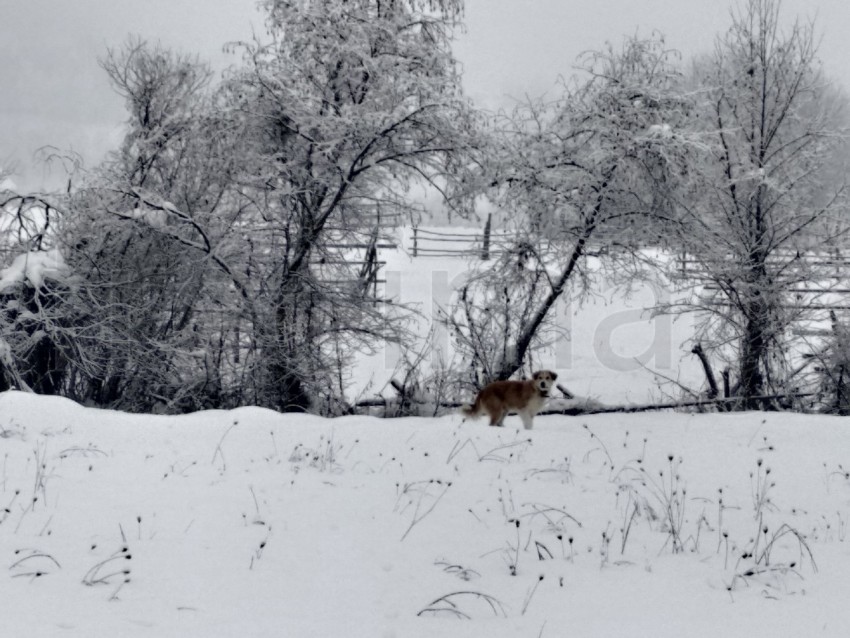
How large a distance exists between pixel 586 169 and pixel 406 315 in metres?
3.49

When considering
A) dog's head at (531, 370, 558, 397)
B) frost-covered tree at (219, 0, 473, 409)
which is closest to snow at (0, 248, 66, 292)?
frost-covered tree at (219, 0, 473, 409)

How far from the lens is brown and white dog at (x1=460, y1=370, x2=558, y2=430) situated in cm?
742

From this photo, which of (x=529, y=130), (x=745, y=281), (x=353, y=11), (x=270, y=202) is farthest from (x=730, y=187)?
(x=270, y=202)

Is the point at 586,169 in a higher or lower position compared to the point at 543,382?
higher

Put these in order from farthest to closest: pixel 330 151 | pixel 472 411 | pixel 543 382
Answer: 1. pixel 330 151
2. pixel 472 411
3. pixel 543 382

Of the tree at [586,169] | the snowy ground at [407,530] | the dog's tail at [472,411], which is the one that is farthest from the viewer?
the tree at [586,169]

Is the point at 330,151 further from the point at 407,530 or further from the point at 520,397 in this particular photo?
the point at 407,530

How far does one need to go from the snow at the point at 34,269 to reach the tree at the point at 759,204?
30.2 feet

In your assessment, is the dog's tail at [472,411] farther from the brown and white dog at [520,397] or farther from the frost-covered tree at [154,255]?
the frost-covered tree at [154,255]

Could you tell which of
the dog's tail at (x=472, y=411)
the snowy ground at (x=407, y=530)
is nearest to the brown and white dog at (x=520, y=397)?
the dog's tail at (x=472, y=411)

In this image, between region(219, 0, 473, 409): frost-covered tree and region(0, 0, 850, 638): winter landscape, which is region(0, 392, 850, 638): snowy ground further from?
region(219, 0, 473, 409): frost-covered tree

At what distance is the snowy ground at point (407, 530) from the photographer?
10.4ft

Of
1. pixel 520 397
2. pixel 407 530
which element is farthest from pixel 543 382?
pixel 407 530

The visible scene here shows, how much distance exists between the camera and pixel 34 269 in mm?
9203
